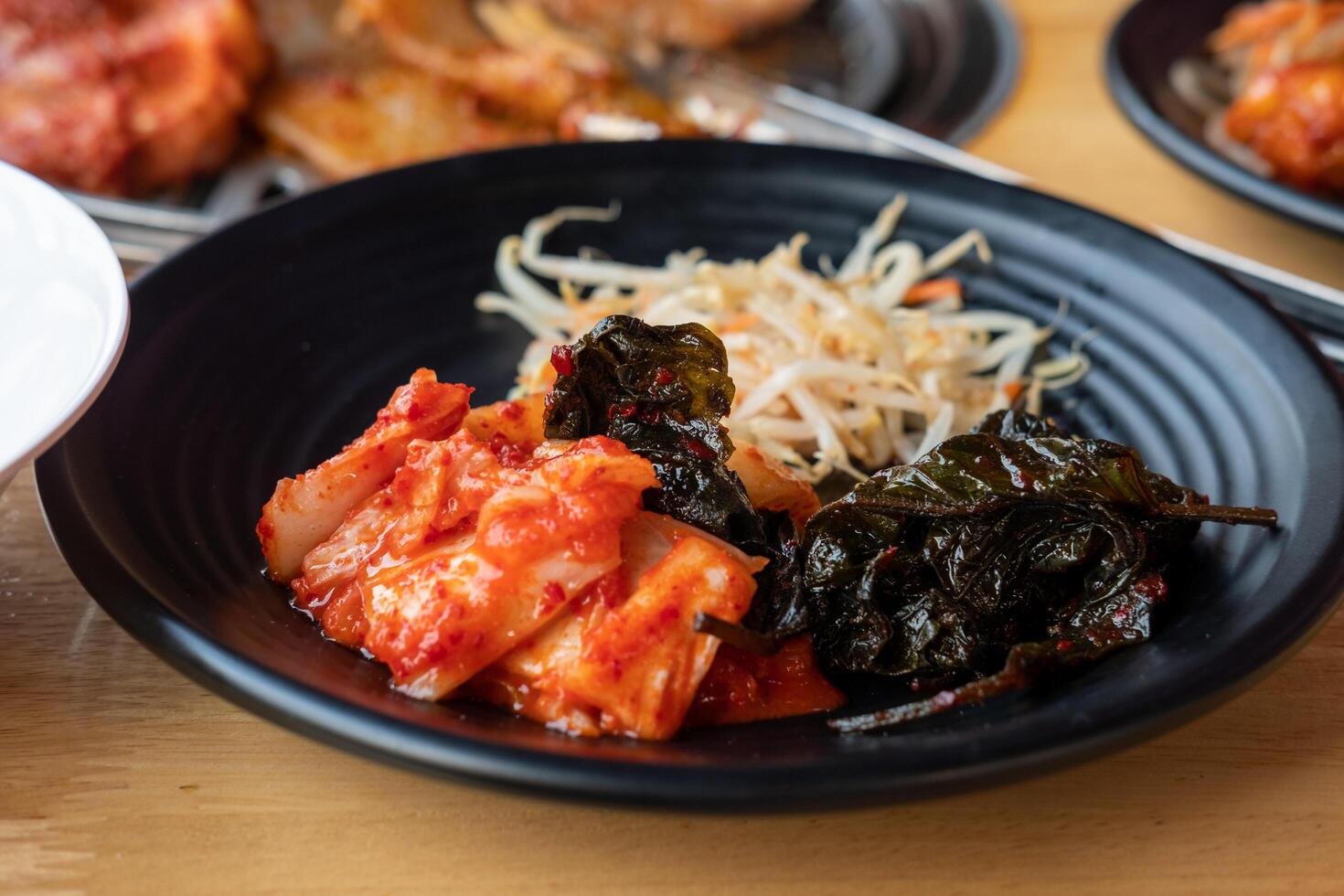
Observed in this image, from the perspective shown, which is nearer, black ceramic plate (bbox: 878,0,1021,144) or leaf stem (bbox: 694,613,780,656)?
leaf stem (bbox: 694,613,780,656)

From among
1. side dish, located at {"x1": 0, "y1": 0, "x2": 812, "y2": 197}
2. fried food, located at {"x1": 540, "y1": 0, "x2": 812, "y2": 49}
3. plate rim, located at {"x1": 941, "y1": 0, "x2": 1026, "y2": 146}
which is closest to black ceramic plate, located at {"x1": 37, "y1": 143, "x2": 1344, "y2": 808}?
side dish, located at {"x1": 0, "y1": 0, "x2": 812, "y2": 197}

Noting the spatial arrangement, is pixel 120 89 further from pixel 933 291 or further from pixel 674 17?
pixel 933 291

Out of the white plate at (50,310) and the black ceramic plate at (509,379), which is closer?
the black ceramic plate at (509,379)

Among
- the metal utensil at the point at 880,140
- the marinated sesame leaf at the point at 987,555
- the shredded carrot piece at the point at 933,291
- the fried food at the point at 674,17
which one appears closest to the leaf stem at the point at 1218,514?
the marinated sesame leaf at the point at 987,555

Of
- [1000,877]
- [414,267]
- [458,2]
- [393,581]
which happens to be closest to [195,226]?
[414,267]

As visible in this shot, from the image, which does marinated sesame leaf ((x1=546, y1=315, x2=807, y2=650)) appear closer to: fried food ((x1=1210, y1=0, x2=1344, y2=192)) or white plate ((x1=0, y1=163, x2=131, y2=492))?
white plate ((x1=0, y1=163, x2=131, y2=492))

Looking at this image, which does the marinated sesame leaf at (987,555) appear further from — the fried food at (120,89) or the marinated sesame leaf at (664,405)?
the fried food at (120,89)
